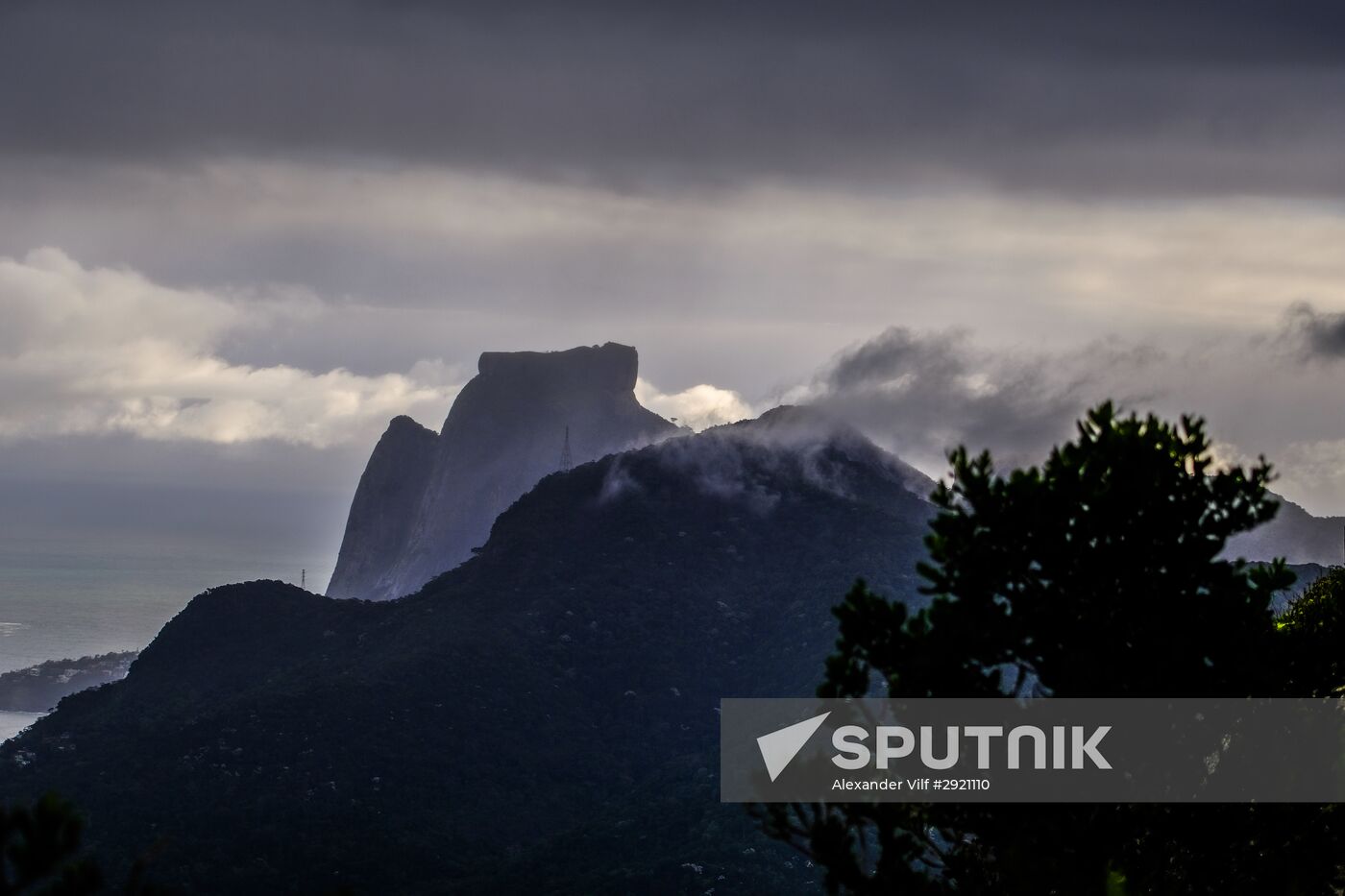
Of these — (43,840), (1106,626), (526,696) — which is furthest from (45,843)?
(526,696)

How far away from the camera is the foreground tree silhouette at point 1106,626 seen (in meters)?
24.3

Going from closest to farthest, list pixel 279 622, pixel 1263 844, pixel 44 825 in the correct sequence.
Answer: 1. pixel 44 825
2. pixel 1263 844
3. pixel 279 622

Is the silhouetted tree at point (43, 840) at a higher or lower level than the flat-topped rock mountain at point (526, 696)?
lower

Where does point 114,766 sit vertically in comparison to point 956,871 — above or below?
above

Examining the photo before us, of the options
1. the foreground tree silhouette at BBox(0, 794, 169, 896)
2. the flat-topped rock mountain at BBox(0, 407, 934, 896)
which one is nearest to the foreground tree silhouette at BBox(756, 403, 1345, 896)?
the foreground tree silhouette at BBox(0, 794, 169, 896)

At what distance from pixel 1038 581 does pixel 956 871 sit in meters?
4.75

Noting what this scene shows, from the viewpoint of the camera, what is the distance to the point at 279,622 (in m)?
172

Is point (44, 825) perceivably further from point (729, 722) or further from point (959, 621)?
point (729, 722)

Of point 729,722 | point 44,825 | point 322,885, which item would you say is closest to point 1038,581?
point 44,825

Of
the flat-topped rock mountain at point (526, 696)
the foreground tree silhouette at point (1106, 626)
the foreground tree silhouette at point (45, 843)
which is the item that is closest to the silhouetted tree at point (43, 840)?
the foreground tree silhouette at point (45, 843)

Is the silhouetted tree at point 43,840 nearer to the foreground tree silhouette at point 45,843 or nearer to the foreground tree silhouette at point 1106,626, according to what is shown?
the foreground tree silhouette at point 45,843

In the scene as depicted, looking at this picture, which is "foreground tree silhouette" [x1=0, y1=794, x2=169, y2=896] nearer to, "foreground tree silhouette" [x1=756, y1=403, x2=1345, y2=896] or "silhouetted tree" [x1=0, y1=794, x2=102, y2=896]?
"silhouetted tree" [x1=0, y1=794, x2=102, y2=896]

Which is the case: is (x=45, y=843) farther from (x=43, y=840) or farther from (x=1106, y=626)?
(x=1106, y=626)

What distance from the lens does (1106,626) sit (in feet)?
80.2
